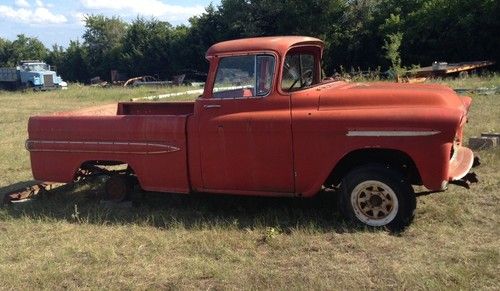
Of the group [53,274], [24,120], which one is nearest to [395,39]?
[24,120]

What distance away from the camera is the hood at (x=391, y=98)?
5.14 meters

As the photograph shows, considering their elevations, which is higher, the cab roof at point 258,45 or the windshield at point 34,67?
the windshield at point 34,67

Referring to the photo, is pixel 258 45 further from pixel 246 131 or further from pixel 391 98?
pixel 391 98

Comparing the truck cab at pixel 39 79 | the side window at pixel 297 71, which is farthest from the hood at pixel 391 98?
the truck cab at pixel 39 79

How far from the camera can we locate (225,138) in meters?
5.67

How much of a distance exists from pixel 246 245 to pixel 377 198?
1314 mm

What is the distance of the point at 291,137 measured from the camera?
5.40 meters

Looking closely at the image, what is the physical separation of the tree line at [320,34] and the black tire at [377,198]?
45.5 feet

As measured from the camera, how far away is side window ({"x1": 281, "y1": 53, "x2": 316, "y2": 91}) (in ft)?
19.0

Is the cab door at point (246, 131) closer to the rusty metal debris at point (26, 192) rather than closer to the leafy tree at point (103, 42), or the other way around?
the rusty metal debris at point (26, 192)

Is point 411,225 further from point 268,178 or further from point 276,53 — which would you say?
point 276,53

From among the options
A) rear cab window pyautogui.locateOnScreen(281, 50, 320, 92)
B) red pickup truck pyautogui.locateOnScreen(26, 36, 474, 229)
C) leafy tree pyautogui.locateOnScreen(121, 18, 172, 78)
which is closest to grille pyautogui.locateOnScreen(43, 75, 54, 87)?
leafy tree pyautogui.locateOnScreen(121, 18, 172, 78)

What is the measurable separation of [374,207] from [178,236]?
1.90 m

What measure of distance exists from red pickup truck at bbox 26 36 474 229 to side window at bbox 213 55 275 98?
0.03 ft
